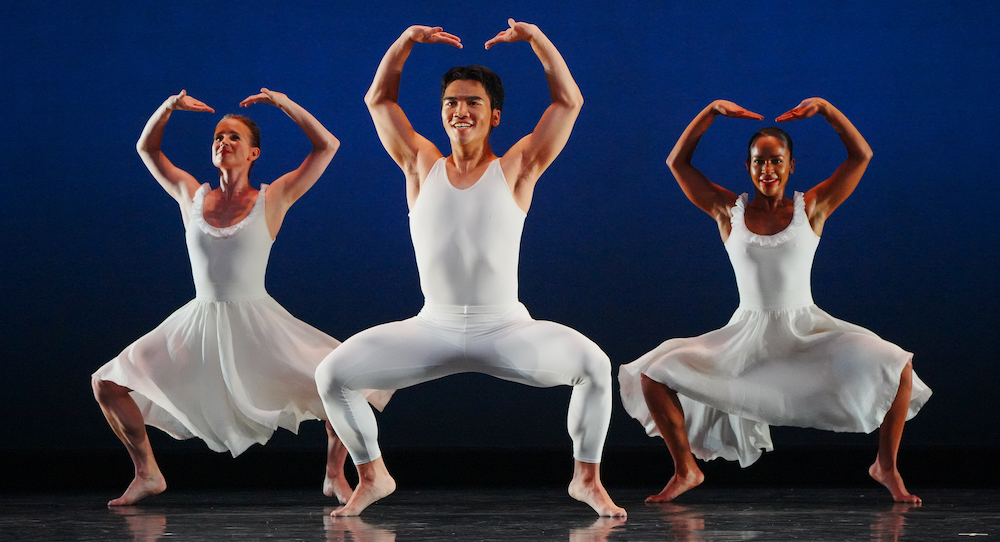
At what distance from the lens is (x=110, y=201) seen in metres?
4.41

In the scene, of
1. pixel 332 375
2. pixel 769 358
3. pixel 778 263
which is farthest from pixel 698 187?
pixel 332 375

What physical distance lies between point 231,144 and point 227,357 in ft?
2.49

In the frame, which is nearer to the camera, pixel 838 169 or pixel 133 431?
pixel 133 431

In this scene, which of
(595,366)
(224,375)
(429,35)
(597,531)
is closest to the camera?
(597,531)

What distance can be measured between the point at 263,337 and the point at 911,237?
2.60m

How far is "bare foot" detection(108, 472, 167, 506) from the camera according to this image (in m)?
3.33

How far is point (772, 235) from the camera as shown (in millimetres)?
3594

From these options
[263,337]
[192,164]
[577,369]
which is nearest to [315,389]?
Result: [263,337]

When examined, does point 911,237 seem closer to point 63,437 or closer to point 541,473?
point 541,473

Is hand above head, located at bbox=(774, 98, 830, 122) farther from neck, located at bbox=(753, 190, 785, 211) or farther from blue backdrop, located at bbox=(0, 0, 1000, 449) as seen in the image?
blue backdrop, located at bbox=(0, 0, 1000, 449)

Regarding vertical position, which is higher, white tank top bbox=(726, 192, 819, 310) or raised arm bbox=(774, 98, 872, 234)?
raised arm bbox=(774, 98, 872, 234)

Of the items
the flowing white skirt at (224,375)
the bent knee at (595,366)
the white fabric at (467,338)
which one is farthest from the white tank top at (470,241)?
the flowing white skirt at (224,375)

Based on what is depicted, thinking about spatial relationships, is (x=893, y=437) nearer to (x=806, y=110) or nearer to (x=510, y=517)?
(x=806, y=110)

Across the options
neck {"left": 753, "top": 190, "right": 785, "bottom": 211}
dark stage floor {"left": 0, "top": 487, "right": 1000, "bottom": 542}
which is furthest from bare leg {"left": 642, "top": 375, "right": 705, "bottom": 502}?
neck {"left": 753, "top": 190, "right": 785, "bottom": 211}
